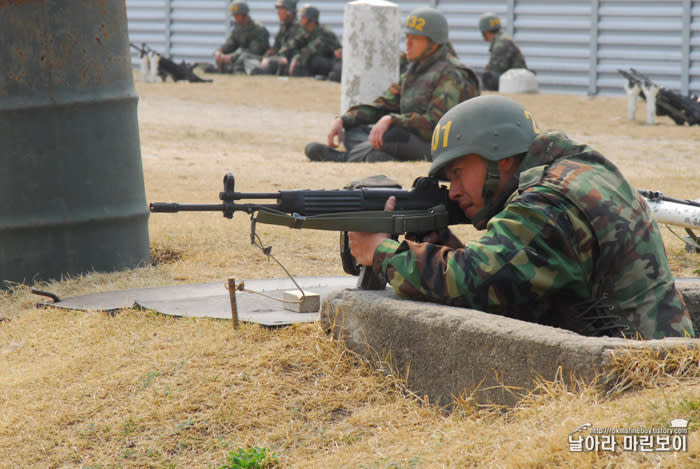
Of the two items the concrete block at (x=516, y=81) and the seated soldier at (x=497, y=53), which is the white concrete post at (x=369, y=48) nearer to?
the concrete block at (x=516, y=81)

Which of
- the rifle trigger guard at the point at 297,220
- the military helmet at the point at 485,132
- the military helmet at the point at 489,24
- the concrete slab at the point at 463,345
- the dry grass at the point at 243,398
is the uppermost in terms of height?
the military helmet at the point at 489,24

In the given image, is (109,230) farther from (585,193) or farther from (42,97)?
(585,193)


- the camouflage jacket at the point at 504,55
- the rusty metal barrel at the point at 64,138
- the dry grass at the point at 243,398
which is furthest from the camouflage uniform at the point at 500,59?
the rusty metal barrel at the point at 64,138

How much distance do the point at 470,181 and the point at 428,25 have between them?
17.9 ft

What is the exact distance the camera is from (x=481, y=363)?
106 inches

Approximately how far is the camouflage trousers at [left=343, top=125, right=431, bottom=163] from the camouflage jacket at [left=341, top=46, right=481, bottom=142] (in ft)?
0.24

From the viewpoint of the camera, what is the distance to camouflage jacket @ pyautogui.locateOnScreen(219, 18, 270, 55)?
67.9 ft

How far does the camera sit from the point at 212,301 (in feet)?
13.4

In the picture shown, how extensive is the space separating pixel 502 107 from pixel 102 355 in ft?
5.58

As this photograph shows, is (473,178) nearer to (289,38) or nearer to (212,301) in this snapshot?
(212,301)

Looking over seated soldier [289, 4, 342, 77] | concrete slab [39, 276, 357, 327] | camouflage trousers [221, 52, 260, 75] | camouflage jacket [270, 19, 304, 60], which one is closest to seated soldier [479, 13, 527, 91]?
seated soldier [289, 4, 342, 77]

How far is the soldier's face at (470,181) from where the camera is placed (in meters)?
2.98

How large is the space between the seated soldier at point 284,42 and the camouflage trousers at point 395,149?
10.4 meters

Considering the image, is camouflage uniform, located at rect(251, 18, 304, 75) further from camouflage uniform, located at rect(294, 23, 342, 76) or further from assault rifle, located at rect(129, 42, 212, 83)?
assault rifle, located at rect(129, 42, 212, 83)
